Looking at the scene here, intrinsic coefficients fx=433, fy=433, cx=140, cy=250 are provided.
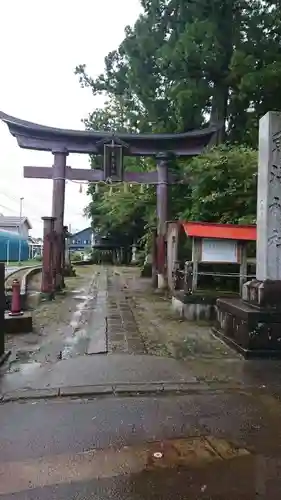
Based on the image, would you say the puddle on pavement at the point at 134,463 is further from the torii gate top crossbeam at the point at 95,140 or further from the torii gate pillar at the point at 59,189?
the torii gate top crossbeam at the point at 95,140

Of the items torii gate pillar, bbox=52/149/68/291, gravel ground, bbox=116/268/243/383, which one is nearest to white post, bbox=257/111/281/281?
gravel ground, bbox=116/268/243/383

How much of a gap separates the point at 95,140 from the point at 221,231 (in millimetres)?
9642

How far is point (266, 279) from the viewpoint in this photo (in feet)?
24.0

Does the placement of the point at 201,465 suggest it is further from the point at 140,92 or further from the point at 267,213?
the point at 140,92

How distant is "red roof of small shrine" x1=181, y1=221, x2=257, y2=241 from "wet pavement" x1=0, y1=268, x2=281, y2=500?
11.0ft

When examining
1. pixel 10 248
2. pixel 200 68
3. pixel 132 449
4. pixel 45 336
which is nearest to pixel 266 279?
pixel 45 336

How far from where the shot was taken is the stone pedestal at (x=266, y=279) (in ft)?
22.5

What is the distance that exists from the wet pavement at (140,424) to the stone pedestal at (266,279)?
1.20 ft

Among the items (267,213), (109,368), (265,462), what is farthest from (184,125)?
(265,462)

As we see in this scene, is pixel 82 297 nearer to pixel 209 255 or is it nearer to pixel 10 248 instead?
pixel 209 255

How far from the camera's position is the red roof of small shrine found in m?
10.4

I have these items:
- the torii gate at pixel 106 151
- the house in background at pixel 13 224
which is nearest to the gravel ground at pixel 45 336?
the torii gate at pixel 106 151

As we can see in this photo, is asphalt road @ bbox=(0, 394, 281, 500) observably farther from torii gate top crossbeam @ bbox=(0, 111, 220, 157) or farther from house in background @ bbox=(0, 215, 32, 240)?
house in background @ bbox=(0, 215, 32, 240)

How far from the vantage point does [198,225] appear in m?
10.7
